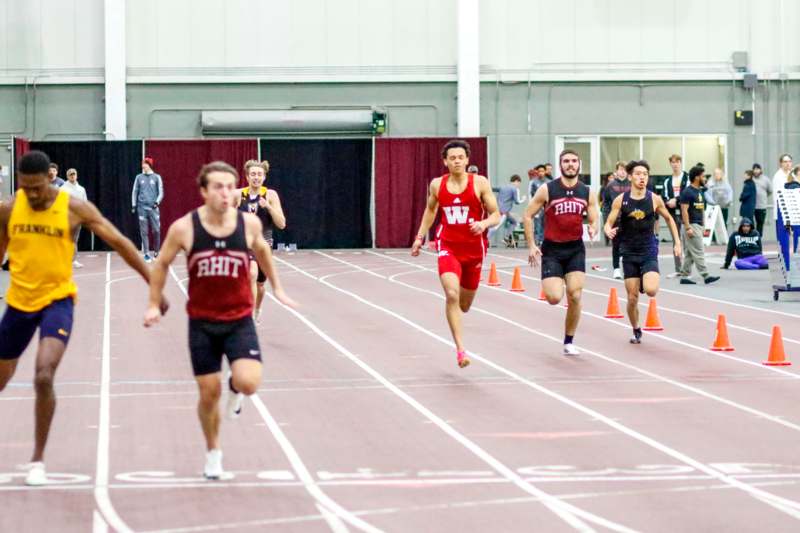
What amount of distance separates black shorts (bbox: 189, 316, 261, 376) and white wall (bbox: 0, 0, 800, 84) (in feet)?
103

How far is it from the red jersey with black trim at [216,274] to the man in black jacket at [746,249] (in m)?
21.2

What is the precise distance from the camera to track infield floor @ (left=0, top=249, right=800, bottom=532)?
826 cm

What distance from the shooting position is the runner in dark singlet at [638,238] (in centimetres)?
1683

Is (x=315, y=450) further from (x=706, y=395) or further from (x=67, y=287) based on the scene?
(x=706, y=395)

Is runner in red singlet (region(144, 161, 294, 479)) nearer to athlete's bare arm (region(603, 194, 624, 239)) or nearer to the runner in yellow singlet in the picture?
the runner in yellow singlet

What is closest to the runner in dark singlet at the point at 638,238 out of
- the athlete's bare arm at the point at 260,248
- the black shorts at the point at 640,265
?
the black shorts at the point at 640,265

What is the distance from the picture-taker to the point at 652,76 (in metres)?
40.7

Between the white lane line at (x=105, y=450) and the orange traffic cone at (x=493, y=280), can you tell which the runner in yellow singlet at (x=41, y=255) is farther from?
the orange traffic cone at (x=493, y=280)

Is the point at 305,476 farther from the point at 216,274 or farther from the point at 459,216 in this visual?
the point at 459,216

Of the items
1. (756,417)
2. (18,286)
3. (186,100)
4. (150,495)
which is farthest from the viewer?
(186,100)

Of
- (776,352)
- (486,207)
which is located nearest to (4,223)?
(486,207)

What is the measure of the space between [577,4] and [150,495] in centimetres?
3341

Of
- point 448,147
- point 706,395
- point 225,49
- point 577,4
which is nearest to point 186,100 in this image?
point 225,49

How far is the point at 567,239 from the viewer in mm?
15664
